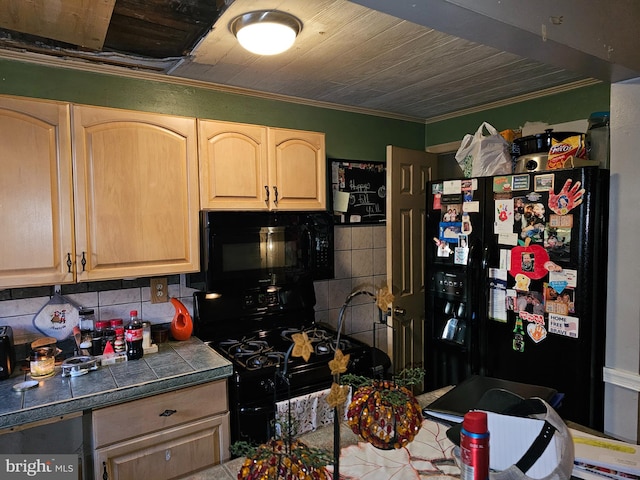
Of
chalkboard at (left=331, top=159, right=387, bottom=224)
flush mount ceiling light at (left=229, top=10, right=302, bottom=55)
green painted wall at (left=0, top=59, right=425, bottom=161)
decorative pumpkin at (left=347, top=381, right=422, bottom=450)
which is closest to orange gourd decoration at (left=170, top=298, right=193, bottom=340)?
green painted wall at (left=0, top=59, right=425, bottom=161)

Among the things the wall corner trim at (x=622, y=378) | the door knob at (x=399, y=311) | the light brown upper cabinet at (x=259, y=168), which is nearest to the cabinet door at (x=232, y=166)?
the light brown upper cabinet at (x=259, y=168)

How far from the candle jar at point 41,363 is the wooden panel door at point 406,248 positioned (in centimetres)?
177

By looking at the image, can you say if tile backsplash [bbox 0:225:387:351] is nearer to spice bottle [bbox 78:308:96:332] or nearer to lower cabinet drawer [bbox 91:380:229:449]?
spice bottle [bbox 78:308:96:332]

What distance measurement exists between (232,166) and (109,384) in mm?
1096

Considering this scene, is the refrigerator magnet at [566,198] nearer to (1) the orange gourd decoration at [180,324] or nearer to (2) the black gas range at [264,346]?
(2) the black gas range at [264,346]

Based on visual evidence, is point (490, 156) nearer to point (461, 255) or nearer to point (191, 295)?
point (461, 255)

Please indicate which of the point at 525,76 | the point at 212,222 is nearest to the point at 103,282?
the point at 212,222

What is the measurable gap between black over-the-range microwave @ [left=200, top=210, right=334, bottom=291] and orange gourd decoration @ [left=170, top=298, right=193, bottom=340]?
249 mm

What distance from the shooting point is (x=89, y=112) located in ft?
5.74

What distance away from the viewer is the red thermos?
72 centimetres

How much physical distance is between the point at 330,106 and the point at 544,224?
151 centimetres

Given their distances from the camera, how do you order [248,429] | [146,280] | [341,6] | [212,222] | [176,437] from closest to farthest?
[341,6] → [176,437] → [248,429] → [212,222] → [146,280]

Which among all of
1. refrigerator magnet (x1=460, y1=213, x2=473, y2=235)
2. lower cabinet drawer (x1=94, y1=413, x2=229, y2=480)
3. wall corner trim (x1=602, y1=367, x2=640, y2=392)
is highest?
refrigerator magnet (x1=460, y1=213, x2=473, y2=235)

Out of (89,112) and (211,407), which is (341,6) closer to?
(89,112)
